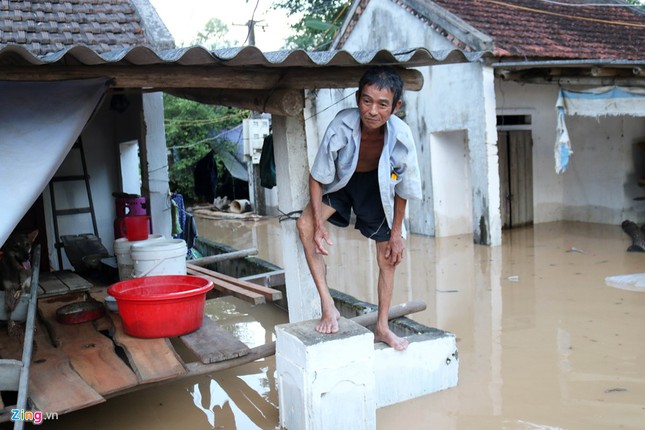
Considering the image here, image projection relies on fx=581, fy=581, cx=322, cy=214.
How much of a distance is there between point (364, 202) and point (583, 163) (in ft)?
31.5

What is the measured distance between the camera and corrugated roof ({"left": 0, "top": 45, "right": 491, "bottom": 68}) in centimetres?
323

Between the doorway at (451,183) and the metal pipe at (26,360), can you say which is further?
the doorway at (451,183)

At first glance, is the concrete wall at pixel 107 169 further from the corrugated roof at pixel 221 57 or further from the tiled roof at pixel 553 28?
the tiled roof at pixel 553 28

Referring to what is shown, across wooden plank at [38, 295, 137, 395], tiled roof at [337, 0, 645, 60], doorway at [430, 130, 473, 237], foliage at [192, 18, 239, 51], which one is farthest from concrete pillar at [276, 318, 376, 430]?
foliage at [192, 18, 239, 51]

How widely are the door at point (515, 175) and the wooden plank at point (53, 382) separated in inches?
379

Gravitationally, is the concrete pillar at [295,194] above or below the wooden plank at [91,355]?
above

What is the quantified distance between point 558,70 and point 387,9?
417 cm

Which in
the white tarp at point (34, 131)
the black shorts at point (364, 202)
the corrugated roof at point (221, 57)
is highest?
the corrugated roof at point (221, 57)

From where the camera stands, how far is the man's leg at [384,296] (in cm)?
409

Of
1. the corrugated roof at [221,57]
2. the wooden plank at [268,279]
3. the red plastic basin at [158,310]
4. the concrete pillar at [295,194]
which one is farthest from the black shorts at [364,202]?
the wooden plank at [268,279]

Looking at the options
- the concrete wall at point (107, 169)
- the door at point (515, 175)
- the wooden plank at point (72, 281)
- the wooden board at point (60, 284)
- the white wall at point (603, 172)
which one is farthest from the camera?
the door at point (515, 175)

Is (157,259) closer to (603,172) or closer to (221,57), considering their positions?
(221,57)

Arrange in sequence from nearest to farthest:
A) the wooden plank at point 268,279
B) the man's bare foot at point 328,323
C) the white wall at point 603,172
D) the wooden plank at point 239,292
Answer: the man's bare foot at point 328,323
the wooden plank at point 239,292
the wooden plank at point 268,279
the white wall at point 603,172

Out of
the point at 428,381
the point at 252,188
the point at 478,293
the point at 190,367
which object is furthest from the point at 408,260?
the point at 252,188
